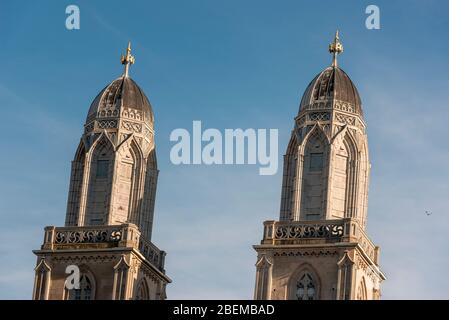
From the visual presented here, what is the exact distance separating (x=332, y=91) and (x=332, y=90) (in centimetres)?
8

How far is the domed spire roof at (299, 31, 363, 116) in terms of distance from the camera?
80062 mm

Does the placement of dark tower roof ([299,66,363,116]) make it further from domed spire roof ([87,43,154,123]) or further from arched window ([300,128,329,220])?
domed spire roof ([87,43,154,123])

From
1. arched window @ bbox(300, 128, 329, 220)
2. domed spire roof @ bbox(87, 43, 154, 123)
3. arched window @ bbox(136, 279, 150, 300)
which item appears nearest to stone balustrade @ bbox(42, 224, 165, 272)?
arched window @ bbox(136, 279, 150, 300)

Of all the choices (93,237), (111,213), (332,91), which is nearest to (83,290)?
(93,237)

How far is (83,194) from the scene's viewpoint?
269 feet

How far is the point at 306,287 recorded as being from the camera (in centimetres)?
7638

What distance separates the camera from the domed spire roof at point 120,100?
275ft

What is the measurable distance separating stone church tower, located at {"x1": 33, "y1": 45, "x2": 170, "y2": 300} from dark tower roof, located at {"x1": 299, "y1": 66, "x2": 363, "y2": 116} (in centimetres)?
967

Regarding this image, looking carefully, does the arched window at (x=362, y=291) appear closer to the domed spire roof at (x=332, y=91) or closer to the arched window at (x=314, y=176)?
the arched window at (x=314, y=176)

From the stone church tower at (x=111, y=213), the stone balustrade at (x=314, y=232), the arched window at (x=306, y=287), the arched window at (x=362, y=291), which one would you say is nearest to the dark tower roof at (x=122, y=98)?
the stone church tower at (x=111, y=213)

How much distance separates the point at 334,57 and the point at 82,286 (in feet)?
59.4

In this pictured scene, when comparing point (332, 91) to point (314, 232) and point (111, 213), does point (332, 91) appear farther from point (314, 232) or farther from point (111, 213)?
point (111, 213)
